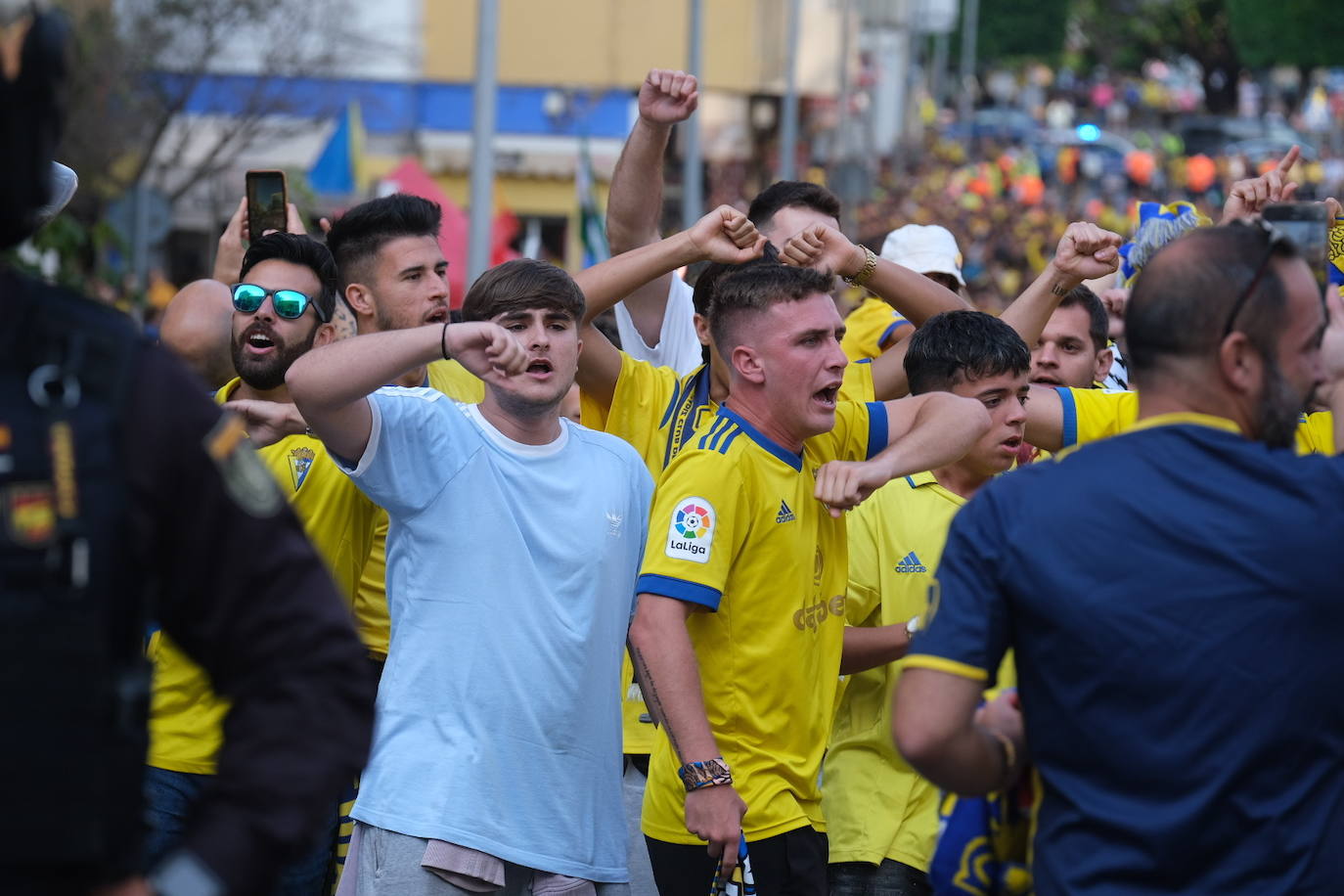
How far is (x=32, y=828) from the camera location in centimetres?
240

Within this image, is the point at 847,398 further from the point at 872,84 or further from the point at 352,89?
the point at 872,84

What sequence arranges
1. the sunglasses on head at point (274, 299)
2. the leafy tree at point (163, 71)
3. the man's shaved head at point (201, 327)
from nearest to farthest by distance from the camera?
the sunglasses on head at point (274, 299)
the man's shaved head at point (201, 327)
the leafy tree at point (163, 71)

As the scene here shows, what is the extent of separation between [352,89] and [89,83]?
12.6 metres

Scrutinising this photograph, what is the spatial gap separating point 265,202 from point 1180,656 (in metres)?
4.64

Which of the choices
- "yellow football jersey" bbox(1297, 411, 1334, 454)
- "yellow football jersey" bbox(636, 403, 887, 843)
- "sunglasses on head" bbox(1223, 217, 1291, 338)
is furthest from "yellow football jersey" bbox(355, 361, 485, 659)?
"sunglasses on head" bbox(1223, 217, 1291, 338)

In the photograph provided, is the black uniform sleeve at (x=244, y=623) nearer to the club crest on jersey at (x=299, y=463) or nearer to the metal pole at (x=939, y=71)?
the club crest on jersey at (x=299, y=463)

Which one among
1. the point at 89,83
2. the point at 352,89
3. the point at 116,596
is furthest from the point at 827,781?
the point at 352,89

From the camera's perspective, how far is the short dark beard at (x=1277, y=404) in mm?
3330

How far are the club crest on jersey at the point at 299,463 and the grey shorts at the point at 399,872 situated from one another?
1.13m

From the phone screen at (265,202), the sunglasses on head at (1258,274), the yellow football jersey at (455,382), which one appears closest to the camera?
the sunglasses on head at (1258,274)

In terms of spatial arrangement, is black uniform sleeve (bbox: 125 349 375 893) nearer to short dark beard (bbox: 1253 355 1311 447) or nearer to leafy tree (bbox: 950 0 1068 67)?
short dark beard (bbox: 1253 355 1311 447)

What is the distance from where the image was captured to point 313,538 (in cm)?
549

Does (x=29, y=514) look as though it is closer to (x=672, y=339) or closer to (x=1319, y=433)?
(x=1319, y=433)

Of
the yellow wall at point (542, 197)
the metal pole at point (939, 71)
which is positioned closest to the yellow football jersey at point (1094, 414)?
the yellow wall at point (542, 197)
